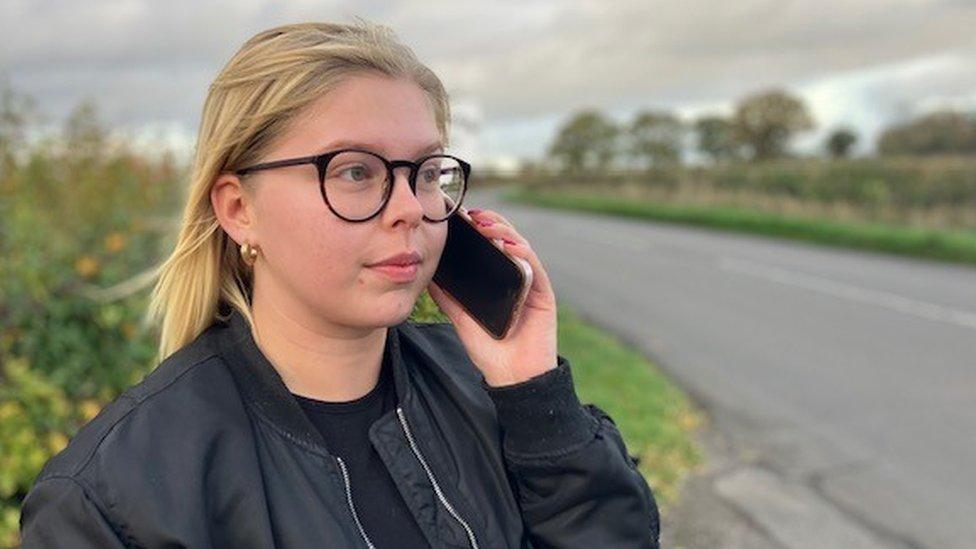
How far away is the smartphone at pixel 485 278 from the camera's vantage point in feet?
6.37

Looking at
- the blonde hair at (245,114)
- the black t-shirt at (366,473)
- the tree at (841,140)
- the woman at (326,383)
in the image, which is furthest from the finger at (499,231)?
the tree at (841,140)

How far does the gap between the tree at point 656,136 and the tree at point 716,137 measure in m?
1.43

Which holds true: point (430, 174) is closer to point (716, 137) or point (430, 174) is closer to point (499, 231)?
point (499, 231)

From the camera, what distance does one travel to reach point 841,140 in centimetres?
4853

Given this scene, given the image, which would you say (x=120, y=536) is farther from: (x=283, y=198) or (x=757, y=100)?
(x=757, y=100)

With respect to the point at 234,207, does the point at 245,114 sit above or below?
above

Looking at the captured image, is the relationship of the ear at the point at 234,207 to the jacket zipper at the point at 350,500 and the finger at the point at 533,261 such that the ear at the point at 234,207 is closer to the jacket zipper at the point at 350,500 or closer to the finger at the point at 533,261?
the jacket zipper at the point at 350,500

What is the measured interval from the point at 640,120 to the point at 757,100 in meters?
10.5

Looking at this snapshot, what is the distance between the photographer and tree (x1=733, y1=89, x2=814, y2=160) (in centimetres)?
4422

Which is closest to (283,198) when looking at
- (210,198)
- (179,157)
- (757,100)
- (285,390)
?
(210,198)

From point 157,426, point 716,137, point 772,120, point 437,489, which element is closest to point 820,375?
point 437,489

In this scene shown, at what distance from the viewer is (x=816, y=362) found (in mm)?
8641

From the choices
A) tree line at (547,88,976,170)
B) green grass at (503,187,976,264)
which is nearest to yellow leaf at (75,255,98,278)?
green grass at (503,187,976,264)

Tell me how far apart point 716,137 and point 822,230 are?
29.7m
